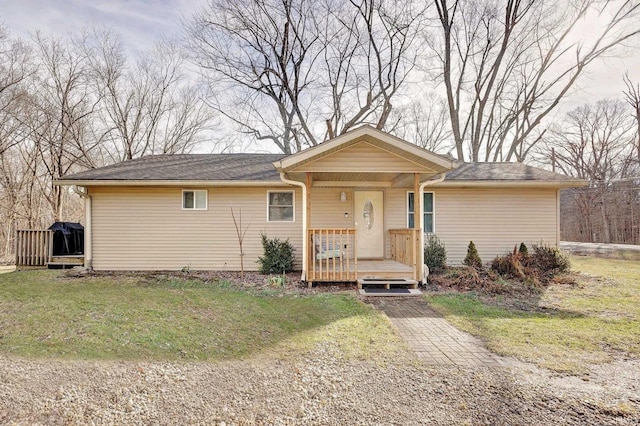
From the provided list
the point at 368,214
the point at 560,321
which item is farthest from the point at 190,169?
the point at 560,321

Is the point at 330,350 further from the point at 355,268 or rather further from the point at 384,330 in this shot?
the point at 355,268

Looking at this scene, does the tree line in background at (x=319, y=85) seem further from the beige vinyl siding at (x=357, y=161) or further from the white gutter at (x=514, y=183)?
the beige vinyl siding at (x=357, y=161)

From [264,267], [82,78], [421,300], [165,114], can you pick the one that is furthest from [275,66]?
[421,300]

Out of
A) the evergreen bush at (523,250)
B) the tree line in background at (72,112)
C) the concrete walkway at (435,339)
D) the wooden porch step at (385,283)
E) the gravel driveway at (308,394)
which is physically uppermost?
the tree line in background at (72,112)

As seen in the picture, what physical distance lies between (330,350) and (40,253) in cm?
990

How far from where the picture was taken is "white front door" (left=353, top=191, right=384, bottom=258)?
9711 millimetres

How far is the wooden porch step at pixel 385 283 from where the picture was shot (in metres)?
7.19

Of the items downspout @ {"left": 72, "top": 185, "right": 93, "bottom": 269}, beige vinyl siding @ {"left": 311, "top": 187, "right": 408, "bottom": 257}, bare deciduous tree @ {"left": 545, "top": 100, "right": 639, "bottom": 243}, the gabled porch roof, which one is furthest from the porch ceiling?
bare deciduous tree @ {"left": 545, "top": 100, "right": 639, "bottom": 243}

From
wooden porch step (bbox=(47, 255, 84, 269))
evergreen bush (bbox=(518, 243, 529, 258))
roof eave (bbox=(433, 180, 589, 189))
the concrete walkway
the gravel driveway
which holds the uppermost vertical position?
roof eave (bbox=(433, 180, 589, 189))

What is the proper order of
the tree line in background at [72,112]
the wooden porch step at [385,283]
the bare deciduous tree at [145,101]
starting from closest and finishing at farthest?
the wooden porch step at [385,283]
the tree line in background at [72,112]
the bare deciduous tree at [145,101]

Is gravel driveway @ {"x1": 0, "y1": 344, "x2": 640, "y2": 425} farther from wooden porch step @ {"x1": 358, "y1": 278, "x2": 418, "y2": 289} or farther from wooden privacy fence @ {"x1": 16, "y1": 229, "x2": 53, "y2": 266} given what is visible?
wooden privacy fence @ {"x1": 16, "y1": 229, "x2": 53, "y2": 266}

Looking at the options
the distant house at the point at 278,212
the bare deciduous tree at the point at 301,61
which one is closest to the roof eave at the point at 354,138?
the distant house at the point at 278,212

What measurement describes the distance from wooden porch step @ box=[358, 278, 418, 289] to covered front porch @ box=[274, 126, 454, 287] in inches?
1.9

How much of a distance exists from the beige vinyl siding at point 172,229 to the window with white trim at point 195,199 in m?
0.12
